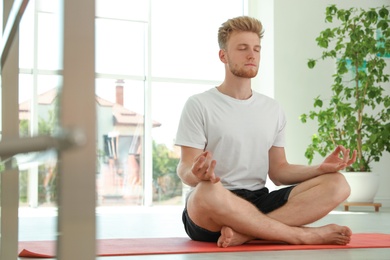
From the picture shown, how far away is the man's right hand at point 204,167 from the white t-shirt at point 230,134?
42cm

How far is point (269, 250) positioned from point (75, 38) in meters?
2.28

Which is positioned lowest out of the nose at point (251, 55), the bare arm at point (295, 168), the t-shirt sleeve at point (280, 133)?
the bare arm at point (295, 168)

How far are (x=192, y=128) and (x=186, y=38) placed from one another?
6236mm

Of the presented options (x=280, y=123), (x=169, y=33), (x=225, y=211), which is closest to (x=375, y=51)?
(x=169, y=33)

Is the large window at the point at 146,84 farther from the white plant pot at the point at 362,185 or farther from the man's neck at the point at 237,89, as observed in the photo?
the man's neck at the point at 237,89

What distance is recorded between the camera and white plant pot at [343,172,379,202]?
7.08 metres

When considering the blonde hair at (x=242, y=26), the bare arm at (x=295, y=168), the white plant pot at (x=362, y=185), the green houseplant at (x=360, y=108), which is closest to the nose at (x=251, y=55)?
the blonde hair at (x=242, y=26)

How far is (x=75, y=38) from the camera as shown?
0.41 metres

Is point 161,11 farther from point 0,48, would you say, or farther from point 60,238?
point 60,238

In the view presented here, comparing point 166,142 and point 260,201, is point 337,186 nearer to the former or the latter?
point 260,201

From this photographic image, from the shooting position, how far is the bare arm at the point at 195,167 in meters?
2.31

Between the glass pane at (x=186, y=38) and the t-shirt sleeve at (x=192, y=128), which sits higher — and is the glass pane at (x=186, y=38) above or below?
above

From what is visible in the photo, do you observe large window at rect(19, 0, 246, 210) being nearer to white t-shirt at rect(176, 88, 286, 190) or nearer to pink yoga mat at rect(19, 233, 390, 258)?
pink yoga mat at rect(19, 233, 390, 258)

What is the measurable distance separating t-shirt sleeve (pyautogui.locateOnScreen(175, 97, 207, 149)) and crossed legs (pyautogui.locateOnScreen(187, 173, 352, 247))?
0.24 m
